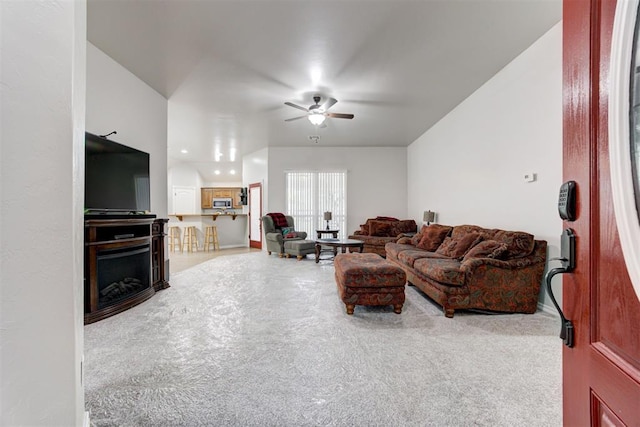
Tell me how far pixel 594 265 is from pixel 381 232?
6.05m

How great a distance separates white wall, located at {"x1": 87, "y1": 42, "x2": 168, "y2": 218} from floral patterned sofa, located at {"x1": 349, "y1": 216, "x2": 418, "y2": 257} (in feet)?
13.2

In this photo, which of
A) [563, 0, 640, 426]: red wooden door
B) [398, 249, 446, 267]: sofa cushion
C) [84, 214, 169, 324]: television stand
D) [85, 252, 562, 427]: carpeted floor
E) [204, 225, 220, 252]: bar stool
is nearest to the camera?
[563, 0, 640, 426]: red wooden door

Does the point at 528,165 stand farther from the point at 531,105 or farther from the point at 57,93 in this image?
the point at 57,93

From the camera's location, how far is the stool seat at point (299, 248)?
6.34 meters

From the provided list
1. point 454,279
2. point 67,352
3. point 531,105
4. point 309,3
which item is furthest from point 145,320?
point 531,105

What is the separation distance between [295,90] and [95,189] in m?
2.71

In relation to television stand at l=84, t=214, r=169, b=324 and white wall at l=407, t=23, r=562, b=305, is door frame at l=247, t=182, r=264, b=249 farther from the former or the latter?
white wall at l=407, t=23, r=562, b=305

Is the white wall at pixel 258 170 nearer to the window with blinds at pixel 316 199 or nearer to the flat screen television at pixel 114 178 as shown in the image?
the window with blinds at pixel 316 199

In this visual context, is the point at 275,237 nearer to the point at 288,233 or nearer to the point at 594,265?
the point at 288,233

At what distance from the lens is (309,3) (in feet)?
7.90

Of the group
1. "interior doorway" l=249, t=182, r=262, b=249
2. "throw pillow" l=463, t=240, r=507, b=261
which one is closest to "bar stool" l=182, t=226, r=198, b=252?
"interior doorway" l=249, t=182, r=262, b=249

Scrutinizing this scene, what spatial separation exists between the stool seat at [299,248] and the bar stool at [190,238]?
10.0ft

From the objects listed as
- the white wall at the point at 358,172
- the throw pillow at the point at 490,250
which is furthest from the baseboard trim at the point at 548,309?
the white wall at the point at 358,172

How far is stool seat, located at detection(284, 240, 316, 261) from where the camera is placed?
634cm
